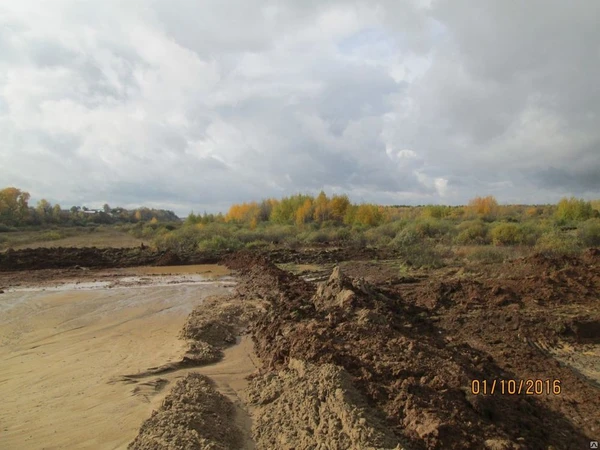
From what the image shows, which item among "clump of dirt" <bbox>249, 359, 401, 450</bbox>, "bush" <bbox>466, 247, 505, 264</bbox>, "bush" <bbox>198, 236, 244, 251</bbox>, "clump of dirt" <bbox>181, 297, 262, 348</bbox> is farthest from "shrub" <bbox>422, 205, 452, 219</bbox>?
"clump of dirt" <bbox>249, 359, 401, 450</bbox>

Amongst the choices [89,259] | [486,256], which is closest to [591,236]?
[486,256]

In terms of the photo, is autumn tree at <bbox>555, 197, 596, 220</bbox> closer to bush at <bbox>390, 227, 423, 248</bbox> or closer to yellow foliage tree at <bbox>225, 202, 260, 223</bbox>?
bush at <bbox>390, 227, 423, 248</bbox>

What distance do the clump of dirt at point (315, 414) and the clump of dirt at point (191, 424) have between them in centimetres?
37

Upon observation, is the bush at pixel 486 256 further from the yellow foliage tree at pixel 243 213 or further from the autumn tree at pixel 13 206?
the autumn tree at pixel 13 206

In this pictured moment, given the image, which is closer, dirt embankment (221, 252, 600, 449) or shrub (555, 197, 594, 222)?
dirt embankment (221, 252, 600, 449)

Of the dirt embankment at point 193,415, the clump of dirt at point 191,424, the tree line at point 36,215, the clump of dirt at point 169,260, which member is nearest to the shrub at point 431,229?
the clump of dirt at point 169,260

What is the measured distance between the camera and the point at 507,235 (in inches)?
968

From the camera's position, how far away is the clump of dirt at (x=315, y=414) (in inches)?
150

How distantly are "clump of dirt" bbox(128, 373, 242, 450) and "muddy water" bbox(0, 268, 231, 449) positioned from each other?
385 millimetres

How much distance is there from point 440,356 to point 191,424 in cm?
350

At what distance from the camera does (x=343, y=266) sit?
65.9ft

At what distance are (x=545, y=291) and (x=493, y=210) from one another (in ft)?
166

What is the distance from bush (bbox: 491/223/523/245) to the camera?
79.3ft

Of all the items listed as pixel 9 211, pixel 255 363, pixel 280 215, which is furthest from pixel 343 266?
pixel 9 211
